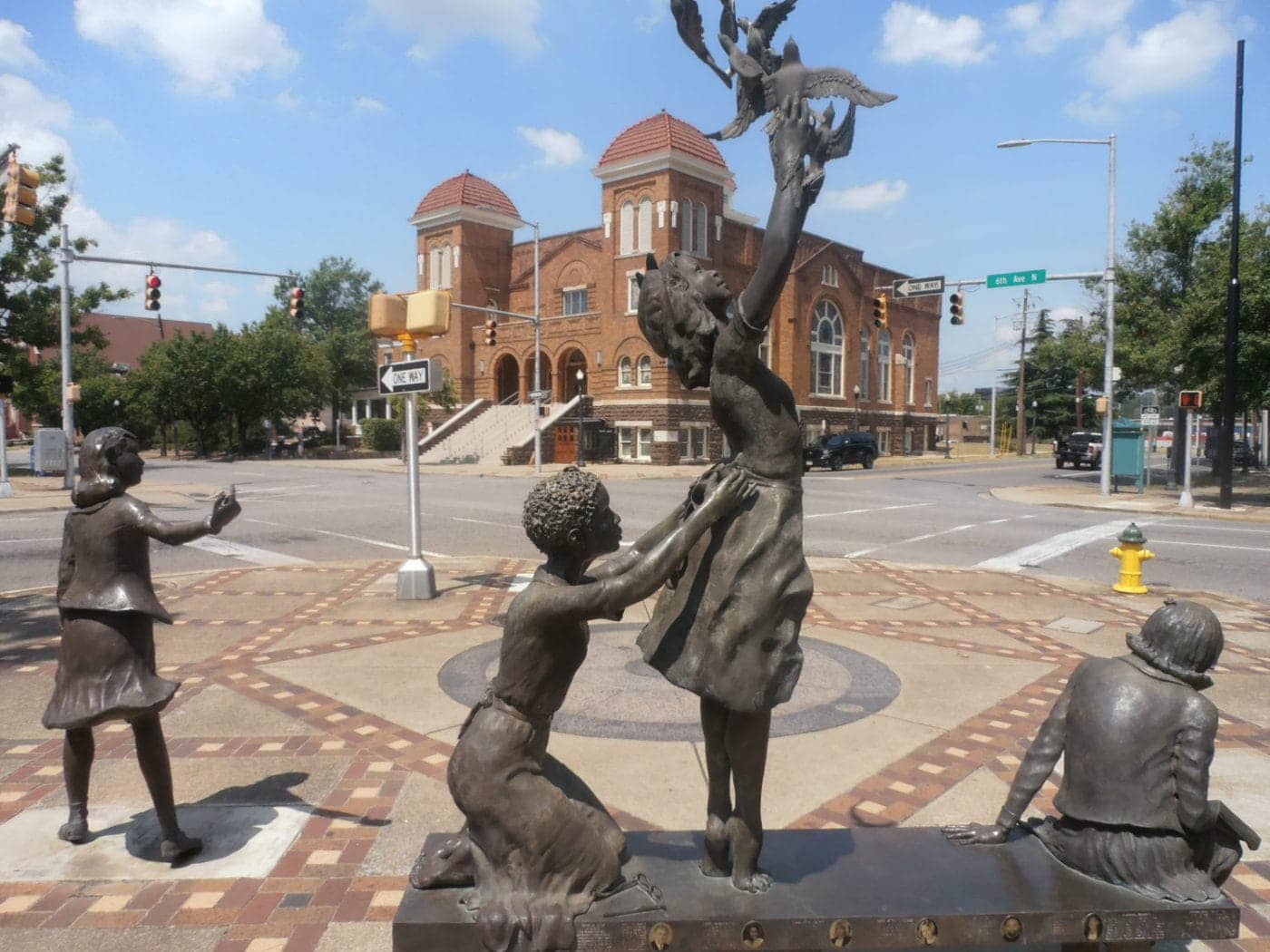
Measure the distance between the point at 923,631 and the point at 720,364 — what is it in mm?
5432

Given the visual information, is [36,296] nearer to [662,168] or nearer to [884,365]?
[662,168]

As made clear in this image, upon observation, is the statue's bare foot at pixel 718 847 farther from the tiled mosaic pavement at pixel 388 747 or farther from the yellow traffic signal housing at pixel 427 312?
the yellow traffic signal housing at pixel 427 312

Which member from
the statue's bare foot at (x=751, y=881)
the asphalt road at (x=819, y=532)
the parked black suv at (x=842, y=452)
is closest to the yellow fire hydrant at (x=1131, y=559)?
the asphalt road at (x=819, y=532)

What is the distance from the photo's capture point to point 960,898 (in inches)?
97.6

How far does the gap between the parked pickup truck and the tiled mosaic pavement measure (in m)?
31.9

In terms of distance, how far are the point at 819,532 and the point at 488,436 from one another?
25833mm

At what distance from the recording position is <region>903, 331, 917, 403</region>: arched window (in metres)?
50.8

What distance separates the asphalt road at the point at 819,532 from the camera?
11.0 metres

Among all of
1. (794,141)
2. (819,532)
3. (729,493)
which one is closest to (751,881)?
(729,493)

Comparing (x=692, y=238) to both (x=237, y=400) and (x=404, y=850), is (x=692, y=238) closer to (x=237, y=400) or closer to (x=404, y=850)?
(x=237, y=400)

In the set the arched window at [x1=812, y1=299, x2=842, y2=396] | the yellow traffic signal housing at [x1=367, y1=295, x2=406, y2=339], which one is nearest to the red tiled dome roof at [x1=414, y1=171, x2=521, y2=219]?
the arched window at [x1=812, y1=299, x2=842, y2=396]

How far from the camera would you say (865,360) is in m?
46.1

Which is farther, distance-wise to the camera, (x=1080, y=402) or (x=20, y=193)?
(x=1080, y=402)

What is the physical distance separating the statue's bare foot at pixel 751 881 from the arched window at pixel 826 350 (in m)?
40.2
